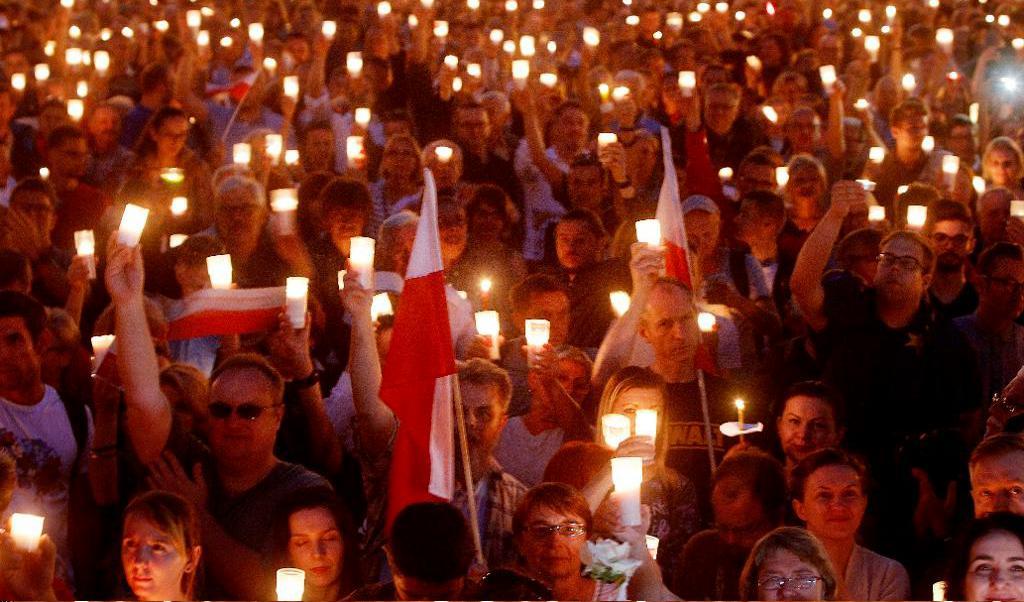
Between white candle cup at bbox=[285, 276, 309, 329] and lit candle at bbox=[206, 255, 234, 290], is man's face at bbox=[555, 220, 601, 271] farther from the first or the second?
white candle cup at bbox=[285, 276, 309, 329]

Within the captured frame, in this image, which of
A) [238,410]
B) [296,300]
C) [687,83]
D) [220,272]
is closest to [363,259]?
[296,300]

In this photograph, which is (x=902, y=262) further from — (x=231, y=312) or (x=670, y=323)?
(x=231, y=312)

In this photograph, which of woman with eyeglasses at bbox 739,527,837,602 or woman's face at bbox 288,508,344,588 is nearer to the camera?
woman with eyeglasses at bbox 739,527,837,602

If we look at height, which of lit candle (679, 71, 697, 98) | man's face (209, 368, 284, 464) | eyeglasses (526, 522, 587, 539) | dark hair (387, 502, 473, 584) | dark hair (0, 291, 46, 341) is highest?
lit candle (679, 71, 697, 98)

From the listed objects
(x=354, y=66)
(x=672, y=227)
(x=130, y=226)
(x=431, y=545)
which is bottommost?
(x=431, y=545)

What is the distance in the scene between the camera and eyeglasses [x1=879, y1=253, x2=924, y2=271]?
7.27 m

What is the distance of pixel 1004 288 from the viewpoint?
775cm

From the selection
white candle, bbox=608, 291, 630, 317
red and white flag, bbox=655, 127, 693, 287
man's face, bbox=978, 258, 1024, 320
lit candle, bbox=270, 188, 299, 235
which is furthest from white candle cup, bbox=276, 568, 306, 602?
man's face, bbox=978, 258, 1024, 320

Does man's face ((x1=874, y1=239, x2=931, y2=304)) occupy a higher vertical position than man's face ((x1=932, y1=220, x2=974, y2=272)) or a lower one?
lower

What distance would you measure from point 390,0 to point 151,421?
10065mm

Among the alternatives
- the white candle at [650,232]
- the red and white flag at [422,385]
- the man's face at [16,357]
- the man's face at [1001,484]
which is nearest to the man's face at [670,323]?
the white candle at [650,232]

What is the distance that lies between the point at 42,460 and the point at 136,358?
59 centimetres

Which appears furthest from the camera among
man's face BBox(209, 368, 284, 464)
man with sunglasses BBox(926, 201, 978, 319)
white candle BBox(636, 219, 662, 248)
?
Answer: man with sunglasses BBox(926, 201, 978, 319)

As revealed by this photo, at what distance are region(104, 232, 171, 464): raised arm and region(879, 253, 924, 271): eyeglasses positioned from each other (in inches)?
119
